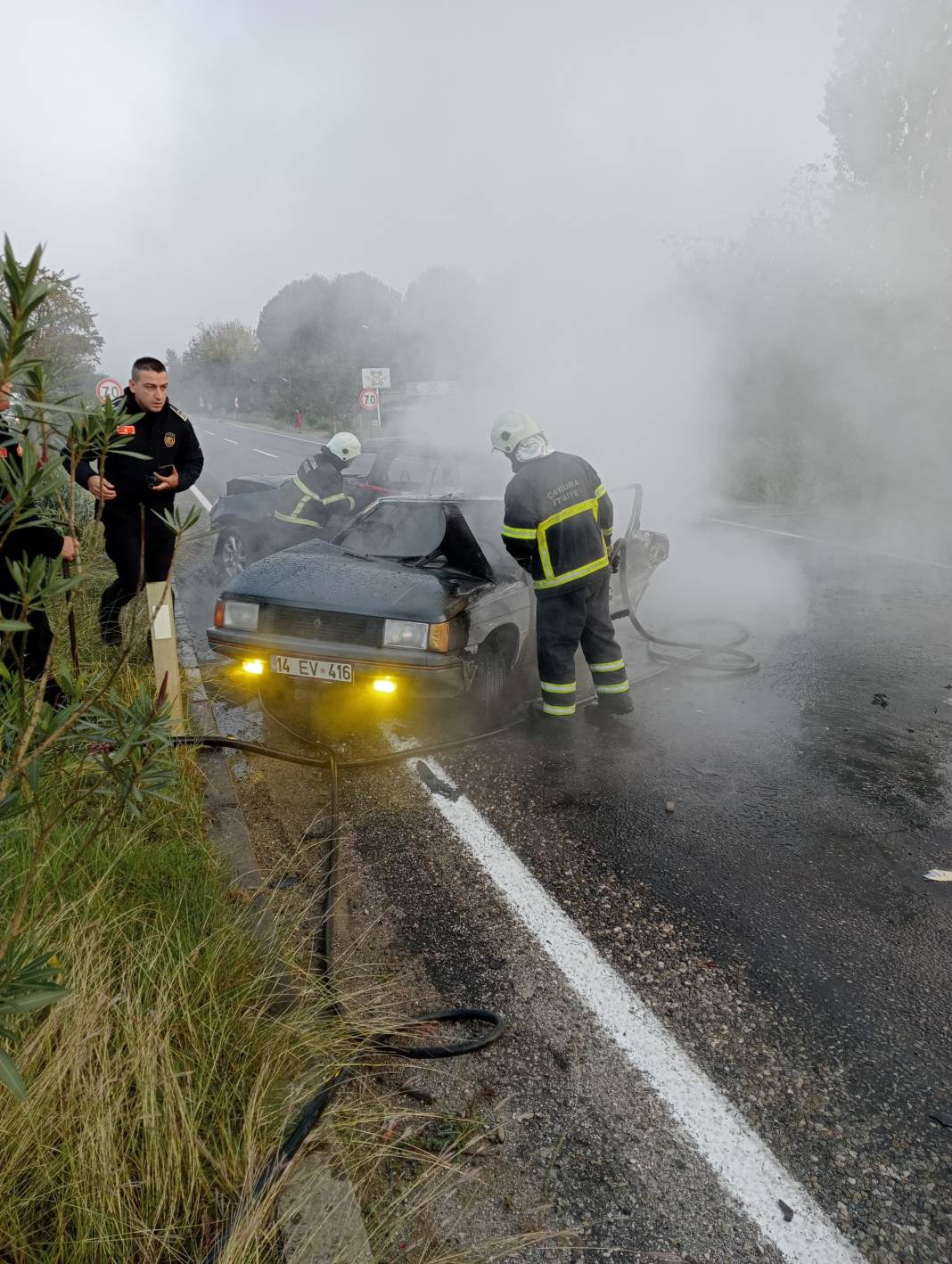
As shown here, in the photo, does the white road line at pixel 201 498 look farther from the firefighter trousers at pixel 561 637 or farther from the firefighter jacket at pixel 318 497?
the firefighter trousers at pixel 561 637

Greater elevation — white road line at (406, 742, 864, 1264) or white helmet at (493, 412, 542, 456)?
white helmet at (493, 412, 542, 456)

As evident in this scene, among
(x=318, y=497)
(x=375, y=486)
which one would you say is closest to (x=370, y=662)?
(x=318, y=497)

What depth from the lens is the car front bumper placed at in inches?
154

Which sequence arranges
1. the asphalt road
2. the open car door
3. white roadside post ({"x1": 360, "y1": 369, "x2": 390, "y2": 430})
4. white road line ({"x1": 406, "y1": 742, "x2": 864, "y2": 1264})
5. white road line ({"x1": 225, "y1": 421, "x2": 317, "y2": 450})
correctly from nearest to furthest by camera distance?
white road line ({"x1": 406, "y1": 742, "x2": 864, "y2": 1264}) < the asphalt road < the open car door < white roadside post ({"x1": 360, "y1": 369, "x2": 390, "y2": 430}) < white road line ({"x1": 225, "y1": 421, "x2": 317, "y2": 450})

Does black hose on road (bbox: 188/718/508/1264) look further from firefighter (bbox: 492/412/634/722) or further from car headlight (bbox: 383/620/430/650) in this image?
firefighter (bbox: 492/412/634/722)

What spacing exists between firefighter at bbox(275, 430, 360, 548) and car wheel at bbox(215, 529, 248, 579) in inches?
63.6

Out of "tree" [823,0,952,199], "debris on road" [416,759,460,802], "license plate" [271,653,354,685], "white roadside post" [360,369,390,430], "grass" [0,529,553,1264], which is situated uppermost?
"tree" [823,0,952,199]

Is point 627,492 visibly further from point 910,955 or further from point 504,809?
point 910,955

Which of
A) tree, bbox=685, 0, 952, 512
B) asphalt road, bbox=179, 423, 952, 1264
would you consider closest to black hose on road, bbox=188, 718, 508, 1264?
asphalt road, bbox=179, 423, 952, 1264

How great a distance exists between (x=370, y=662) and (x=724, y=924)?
1.94 meters

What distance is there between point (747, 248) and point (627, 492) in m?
5.89

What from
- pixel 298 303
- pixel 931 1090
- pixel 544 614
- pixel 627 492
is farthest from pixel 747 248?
pixel 298 303

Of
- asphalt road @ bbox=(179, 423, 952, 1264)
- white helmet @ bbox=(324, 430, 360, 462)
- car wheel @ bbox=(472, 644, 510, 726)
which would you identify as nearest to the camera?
asphalt road @ bbox=(179, 423, 952, 1264)

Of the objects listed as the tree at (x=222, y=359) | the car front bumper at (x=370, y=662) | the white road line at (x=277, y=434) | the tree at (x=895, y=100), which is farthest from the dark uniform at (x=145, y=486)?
the tree at (x=222, y=359)
